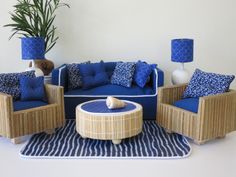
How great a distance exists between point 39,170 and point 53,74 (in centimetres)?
168

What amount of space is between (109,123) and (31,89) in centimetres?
116

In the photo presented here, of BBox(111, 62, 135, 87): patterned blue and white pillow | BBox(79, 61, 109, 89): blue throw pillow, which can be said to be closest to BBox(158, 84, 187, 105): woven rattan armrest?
BBox(111, 62, 135, 87): patterned blue and white pillow

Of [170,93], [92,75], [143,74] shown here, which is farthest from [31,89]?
[170,93]

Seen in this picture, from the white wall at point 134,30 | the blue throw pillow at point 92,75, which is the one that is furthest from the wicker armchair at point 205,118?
the white wall at point 134,30

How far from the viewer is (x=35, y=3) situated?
441 centimetres

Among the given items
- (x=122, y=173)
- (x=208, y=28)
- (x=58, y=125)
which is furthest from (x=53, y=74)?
(x=208, y=28)

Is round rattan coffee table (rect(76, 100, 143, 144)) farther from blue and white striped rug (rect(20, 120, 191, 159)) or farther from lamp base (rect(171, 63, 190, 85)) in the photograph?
lamp base (rect(171, 63, 190, 85))

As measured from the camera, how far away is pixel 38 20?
4.48 meters

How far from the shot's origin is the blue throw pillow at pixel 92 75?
4.19 metres

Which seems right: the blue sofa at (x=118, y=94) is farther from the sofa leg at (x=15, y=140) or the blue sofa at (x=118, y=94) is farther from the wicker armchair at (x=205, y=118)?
the sofa leg at (x=15, y=140)

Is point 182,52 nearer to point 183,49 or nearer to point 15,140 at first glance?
point 183,49

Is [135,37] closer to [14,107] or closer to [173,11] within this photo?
[173,11]

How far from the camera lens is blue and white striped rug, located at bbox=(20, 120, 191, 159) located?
295cm

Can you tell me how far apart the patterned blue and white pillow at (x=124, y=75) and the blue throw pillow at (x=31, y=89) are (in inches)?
45.6
